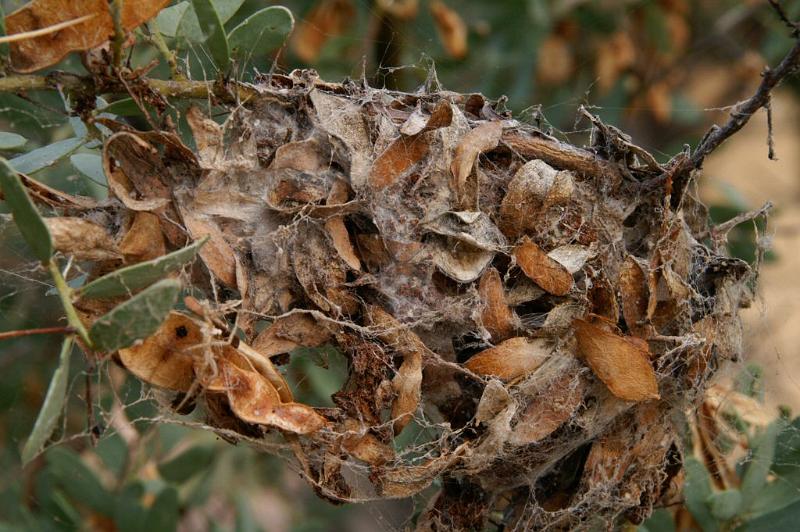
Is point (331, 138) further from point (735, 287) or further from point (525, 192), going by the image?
point (735, 287)

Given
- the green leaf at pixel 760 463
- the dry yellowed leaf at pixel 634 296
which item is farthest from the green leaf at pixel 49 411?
the green leaf at pixel 760 463

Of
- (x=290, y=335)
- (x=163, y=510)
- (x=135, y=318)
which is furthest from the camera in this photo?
(x=163, y=510)

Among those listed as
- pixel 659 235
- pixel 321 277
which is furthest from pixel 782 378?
pixel 321 277

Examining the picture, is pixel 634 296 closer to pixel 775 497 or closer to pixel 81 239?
pixel 775 497

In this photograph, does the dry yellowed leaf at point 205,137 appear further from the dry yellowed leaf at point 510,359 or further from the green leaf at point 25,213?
the dry yellowed leaf at point 510,359

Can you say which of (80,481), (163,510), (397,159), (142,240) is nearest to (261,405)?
(142,240)

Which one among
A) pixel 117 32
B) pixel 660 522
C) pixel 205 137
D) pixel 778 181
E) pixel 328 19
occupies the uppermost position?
pixel 117 32
